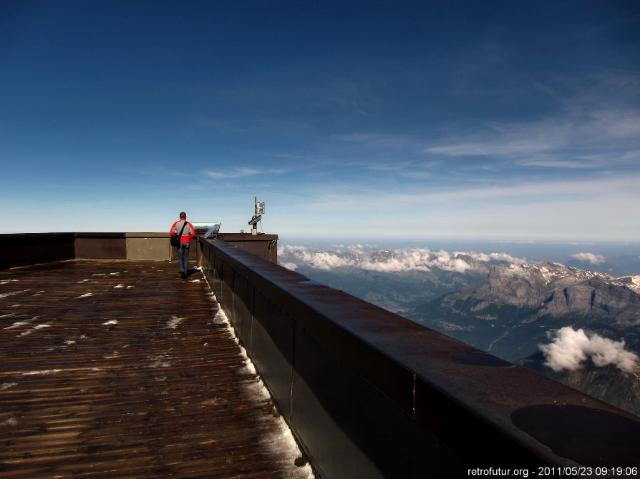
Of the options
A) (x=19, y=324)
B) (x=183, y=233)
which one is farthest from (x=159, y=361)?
(x=183, y=233)

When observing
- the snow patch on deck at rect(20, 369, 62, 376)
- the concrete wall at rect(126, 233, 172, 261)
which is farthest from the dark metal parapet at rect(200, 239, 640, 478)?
the concrete wall at rect(126, 233, 172, 261)

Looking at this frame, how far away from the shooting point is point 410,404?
6.09ft

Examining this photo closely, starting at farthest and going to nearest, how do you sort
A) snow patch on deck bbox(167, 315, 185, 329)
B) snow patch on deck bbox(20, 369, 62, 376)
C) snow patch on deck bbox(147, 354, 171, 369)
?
snow patch on deck bbox(167, 315, 185, 329)
snow patch on deck bbox(147, 354, 171, 369)
snow patch on deck bbox(20, 369, 62, 376)

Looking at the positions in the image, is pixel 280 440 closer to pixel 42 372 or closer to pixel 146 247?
pixel 42 372

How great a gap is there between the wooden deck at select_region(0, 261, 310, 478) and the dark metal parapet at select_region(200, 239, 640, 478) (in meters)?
0.61

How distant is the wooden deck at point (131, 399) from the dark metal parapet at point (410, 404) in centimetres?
61

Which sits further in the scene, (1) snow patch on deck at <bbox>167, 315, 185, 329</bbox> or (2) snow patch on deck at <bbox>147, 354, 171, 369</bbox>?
(1) snow patch on deck at <bbox>167, 315, 185, 329</bbox>

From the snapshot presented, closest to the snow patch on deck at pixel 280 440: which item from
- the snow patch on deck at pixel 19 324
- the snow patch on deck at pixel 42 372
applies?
the snow patch on deck at pixel 42 372

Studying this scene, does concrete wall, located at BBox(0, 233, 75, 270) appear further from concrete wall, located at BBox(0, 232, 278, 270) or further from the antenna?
the antenna

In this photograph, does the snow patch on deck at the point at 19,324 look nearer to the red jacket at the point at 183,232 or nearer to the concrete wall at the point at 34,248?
the red jacket at the point at 183,232

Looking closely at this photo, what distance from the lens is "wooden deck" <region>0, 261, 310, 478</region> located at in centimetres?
322

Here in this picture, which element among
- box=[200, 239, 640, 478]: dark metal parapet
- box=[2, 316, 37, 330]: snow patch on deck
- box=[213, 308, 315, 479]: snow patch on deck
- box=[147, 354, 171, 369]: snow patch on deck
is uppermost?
box=[200, 239, 640, 478]: dark metal parapet

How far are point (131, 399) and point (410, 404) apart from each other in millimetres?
3567

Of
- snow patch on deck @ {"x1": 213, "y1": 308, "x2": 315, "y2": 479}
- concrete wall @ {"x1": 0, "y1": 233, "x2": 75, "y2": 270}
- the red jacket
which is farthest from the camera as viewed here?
concrete wall @ {"x1": 0, "y1": 233, "x2": 75, "y2": 270}
